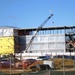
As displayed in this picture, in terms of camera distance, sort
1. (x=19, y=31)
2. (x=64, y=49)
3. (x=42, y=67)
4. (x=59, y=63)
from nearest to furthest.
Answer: (x=42, y=67) → (x=59, y=63) → (x=64, y=49) → (x=19, y=31)

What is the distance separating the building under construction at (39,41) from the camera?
120188 millimetres

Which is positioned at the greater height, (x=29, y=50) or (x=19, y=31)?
(x=19, y=31)

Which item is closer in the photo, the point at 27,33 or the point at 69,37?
the point at 69,37

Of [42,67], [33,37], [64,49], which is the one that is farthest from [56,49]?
[42,67]

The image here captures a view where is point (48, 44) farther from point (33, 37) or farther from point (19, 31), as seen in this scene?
point (19, 31)

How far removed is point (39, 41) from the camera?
12356cm

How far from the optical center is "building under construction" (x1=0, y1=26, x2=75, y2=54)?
120188mm

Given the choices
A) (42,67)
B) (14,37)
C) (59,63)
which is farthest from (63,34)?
(42,67)

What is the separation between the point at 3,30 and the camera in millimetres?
125688

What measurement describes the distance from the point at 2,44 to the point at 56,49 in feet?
80.5

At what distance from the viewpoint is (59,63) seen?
151 feet

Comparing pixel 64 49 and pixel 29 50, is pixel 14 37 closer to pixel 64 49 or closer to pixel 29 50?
pixel 29 50

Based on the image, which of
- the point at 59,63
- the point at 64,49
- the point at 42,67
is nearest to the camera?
the point at 42,67

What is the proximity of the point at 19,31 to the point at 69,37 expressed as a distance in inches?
989
